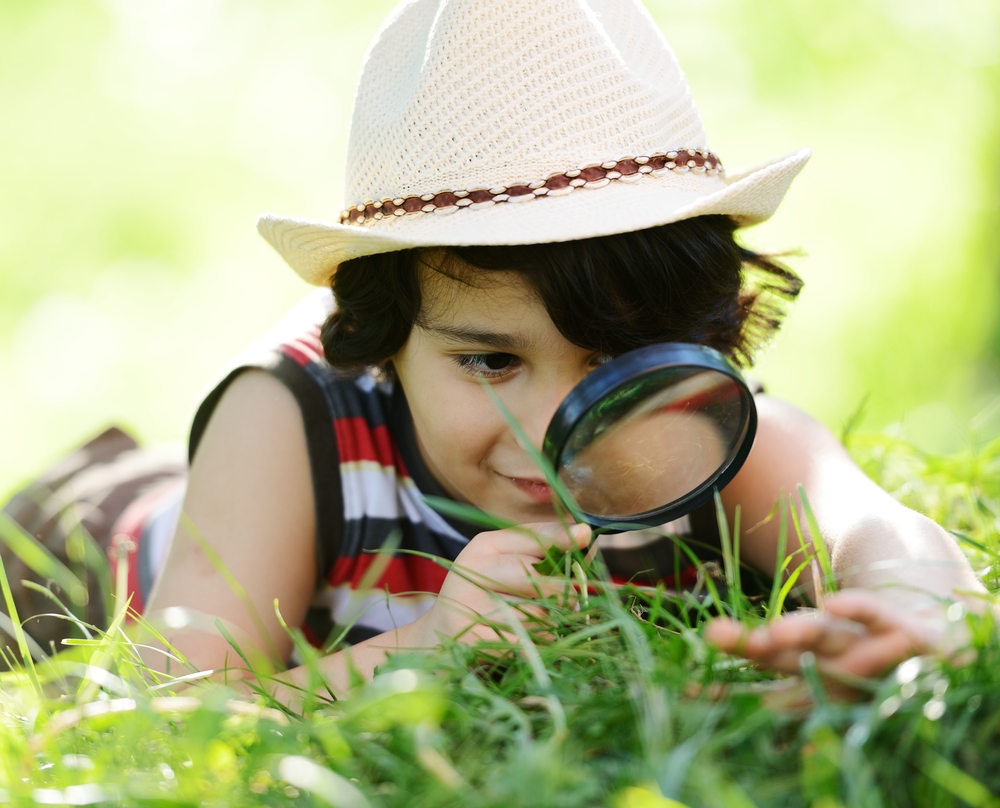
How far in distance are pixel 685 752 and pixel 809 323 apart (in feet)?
17.1

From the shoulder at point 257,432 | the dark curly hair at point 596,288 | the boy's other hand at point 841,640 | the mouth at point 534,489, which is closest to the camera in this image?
the boy's other hand at point 841,640

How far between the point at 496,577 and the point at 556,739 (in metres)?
0.51

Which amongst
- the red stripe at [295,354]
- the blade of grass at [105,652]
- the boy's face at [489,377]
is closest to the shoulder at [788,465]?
the boy's face at [489,377]

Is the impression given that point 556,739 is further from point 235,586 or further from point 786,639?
point 235,586

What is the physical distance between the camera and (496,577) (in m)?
1.53

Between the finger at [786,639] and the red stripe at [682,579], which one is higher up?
the finger at [786,639]

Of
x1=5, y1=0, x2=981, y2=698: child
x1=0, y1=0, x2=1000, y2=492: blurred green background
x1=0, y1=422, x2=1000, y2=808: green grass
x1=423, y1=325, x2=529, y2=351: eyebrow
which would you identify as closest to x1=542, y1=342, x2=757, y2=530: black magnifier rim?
x1=5, y1=0, x2=981, y2=698: child

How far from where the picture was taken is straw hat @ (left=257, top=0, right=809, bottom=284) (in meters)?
1.70

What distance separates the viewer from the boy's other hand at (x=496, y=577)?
1471mm

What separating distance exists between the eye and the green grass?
647 millimetres

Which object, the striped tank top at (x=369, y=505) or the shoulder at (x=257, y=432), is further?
the striped tank top at (x=369, y=505)

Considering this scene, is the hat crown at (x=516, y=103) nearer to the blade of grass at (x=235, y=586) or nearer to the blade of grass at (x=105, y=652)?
the blade of grass at (x=235, y=586)

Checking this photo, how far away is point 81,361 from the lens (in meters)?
5.44

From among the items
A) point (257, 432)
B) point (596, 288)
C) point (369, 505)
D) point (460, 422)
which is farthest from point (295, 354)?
point (596, 288)
